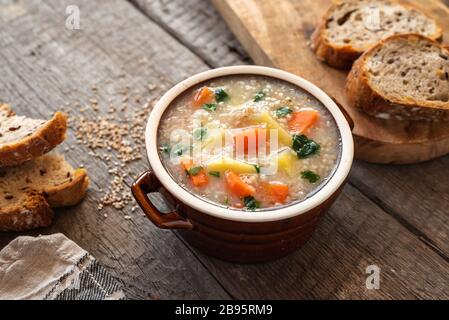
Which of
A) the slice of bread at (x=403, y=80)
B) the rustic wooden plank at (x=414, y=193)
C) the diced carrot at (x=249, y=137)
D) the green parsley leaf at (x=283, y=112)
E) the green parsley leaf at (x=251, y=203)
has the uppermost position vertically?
the diced carrot at (x=249, y=137)

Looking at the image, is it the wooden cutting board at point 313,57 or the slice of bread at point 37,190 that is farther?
the wooden cutting board at point 313,57

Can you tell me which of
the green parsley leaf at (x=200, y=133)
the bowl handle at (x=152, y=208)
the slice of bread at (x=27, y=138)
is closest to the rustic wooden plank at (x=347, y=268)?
the bowl handle at (x=152, y=208)

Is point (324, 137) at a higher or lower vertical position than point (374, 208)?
higher

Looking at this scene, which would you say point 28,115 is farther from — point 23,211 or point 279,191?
point 279,191

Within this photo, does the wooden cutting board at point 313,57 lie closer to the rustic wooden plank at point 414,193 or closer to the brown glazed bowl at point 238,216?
the rustic wooden plank at point 414,193

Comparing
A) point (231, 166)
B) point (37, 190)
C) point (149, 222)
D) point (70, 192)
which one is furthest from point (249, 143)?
point (37, 190)
